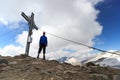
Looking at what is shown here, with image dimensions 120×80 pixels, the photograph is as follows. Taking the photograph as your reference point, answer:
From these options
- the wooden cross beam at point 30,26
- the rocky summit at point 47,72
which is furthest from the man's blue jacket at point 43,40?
the rocky summit at point 47,72

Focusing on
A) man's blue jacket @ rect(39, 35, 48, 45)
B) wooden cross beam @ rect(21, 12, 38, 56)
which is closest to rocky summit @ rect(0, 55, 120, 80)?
man's blue jacket @ rect(39, 35, 48, 45)

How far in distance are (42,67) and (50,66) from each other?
28.6 inches

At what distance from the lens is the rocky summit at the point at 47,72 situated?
54.1 ft

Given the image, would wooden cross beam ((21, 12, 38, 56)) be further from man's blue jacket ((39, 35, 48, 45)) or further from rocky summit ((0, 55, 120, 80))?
rocky summit ((0, 55, 120, 80))

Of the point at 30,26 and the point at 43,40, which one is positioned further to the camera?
the point at 30,26

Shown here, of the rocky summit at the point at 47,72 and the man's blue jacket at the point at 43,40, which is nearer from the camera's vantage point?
the rocky summit at the point at 47,72

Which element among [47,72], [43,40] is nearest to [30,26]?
[43,40]

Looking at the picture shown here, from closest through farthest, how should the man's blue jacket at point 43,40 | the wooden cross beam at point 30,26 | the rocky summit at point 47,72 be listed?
the rocky summit at point 47,72 < the man's blue jacket at point 43,40 < the wooden cross beam at point 30,26

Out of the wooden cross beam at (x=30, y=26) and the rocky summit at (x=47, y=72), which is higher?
the wooden cross beam at (x=30, y=26)

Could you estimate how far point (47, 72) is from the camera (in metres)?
17.0

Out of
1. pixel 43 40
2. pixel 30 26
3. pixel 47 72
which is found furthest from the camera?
pixel 30 26

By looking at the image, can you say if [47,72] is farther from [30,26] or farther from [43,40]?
[30,26]

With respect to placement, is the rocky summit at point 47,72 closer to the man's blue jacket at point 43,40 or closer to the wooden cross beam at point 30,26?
the man's blue jacket at point 43,40

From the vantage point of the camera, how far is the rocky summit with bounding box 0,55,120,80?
16.5 metres
